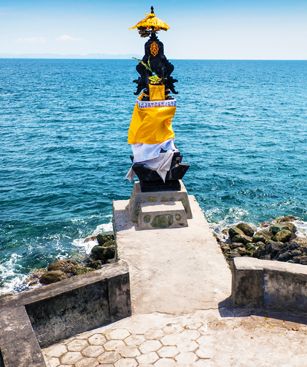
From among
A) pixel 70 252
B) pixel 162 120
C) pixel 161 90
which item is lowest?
pixel 70 252

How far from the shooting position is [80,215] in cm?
2433

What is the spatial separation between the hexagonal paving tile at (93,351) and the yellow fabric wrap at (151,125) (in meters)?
6.65

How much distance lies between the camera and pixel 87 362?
7277mm

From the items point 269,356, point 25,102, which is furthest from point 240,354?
point 25,102

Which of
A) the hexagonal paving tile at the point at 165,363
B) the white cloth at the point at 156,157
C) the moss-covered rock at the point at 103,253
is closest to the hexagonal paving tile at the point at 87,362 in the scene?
the hexagonal paving tile at the point at 165,363

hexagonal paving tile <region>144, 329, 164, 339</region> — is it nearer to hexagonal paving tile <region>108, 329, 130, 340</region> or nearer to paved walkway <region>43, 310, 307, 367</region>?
paved walkway <region>43, 310, 307, 367</region>

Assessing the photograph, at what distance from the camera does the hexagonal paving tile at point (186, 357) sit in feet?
23.7

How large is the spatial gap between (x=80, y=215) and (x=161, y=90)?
13.1m

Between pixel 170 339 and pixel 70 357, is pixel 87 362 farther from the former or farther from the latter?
pixel 170 339

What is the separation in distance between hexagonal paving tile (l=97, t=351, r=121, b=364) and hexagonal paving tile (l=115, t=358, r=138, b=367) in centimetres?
8

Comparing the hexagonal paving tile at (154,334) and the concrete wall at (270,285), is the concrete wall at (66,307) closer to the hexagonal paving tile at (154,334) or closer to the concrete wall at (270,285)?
the hexagonal paving tile at (154,334)

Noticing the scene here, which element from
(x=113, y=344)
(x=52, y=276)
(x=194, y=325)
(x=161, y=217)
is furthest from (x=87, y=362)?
(x=52, y=276)

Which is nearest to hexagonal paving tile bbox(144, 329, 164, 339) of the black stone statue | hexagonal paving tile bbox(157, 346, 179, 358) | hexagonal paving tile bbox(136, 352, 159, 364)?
hexagonal paving tile bbox(157, 346, 179, 358)

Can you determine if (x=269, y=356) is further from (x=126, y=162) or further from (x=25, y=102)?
(x=25, y=102)
